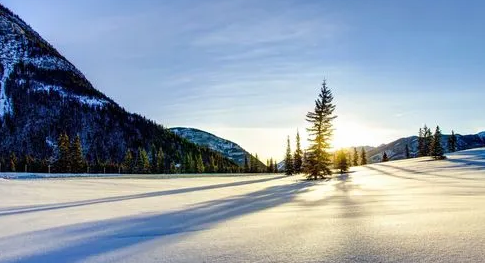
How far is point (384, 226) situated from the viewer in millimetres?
5203

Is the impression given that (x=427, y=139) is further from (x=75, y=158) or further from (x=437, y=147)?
(x=75, y=158)

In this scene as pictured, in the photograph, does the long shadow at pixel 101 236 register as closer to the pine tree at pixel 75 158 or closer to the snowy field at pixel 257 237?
the snowy field at pixel 257 237

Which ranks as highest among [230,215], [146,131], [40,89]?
[40,89]

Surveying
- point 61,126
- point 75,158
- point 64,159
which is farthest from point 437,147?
point 61,126

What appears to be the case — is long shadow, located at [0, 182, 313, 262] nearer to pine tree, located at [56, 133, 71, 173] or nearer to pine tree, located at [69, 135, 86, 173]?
pine tree, located at [56, 133, 71, 173]

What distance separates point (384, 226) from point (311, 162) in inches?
1207

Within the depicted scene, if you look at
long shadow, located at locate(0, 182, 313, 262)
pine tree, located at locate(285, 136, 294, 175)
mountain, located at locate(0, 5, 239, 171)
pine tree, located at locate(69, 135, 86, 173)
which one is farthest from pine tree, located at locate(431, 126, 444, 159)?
mountain, located at locate(0, 5, 239, 171)

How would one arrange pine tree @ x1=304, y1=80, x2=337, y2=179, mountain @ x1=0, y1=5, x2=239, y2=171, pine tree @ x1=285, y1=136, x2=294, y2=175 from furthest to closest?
1. mountain @ x1=0, y1=5, x2=239, y2=171
2. pine tree @ x1=285, y1=136, x2=294, y2=175
3. pine tree @ x1=304, y1=80, x2=337, y2=179

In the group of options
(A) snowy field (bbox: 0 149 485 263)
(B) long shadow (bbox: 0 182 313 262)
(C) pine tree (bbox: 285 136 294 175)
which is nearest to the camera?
(A) snowy field (bbox: 0 149 485 263)

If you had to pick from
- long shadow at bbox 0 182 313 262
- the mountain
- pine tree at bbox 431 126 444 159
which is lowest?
long shadow at bbox 0 182 313 262

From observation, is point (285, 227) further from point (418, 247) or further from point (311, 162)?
point (311, 162)

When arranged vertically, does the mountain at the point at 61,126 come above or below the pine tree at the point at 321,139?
above

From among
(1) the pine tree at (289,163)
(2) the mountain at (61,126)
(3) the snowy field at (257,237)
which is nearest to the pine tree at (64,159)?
(1) the pine tree at (289,163)

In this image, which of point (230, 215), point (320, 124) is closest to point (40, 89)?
point (320, 124)
